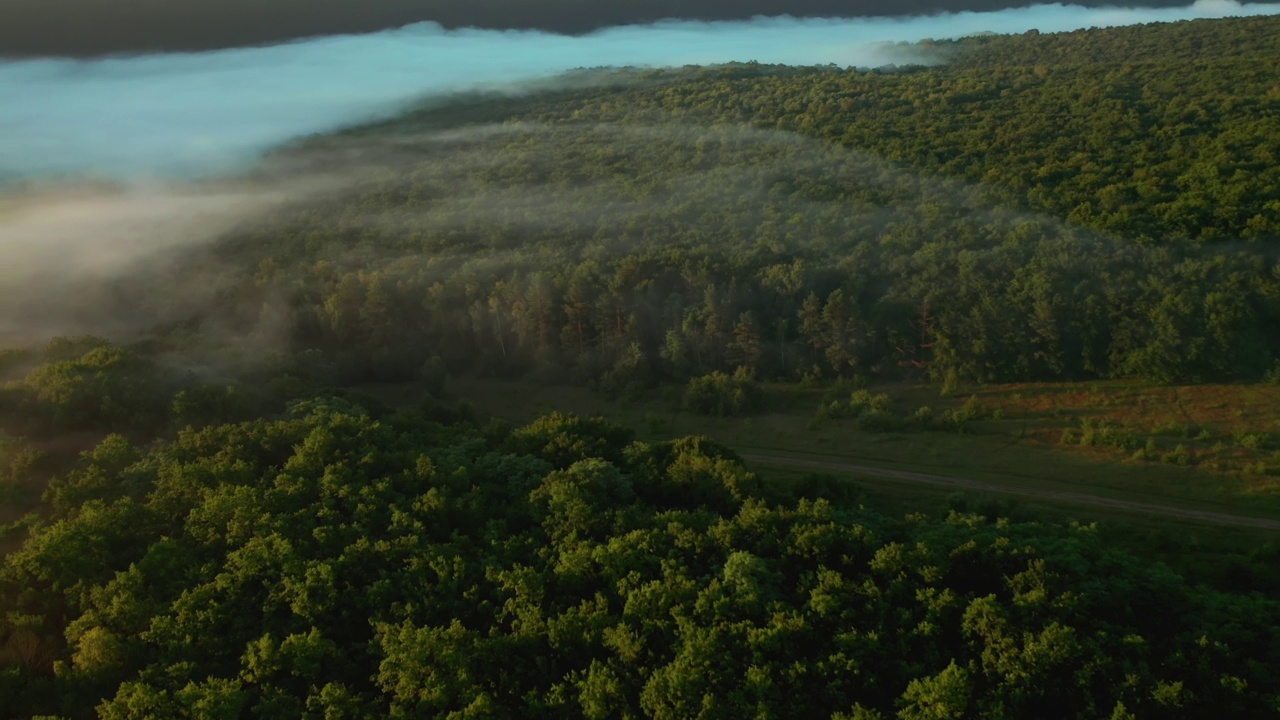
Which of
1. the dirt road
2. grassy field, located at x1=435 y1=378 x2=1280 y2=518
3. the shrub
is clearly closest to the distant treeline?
grassy field, located at x1=435 y1=378 x2=1280 y2=518

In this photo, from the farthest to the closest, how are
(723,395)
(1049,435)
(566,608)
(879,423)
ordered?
(723,395), (879,423), (1049,435), (566,608)

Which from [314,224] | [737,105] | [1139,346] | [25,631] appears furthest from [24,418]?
[737,105]

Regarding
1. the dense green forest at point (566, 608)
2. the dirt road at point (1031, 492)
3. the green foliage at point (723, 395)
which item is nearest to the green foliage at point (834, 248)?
the green foliage at point (723, 395)

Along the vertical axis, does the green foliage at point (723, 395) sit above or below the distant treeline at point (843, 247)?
below

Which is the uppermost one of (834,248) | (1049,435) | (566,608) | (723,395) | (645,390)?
(834,248)

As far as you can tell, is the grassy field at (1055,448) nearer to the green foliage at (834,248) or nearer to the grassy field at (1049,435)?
the grassy field at (1049,435)

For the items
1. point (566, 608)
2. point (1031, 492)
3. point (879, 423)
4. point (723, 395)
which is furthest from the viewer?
point (723, 395)

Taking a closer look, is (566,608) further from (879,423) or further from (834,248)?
(834,248)

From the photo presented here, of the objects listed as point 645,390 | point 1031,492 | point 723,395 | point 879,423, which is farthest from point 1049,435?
point 645,390
